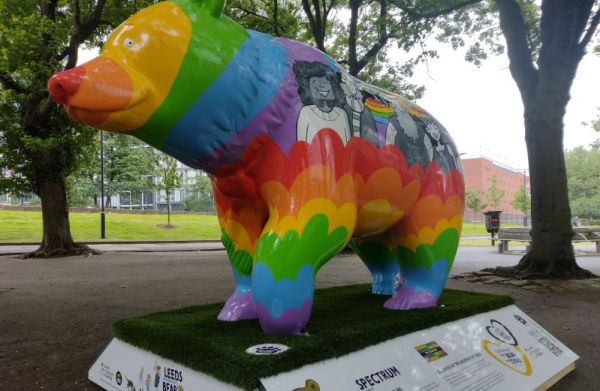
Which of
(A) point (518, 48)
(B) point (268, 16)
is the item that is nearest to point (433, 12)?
(A) point (518, 48)

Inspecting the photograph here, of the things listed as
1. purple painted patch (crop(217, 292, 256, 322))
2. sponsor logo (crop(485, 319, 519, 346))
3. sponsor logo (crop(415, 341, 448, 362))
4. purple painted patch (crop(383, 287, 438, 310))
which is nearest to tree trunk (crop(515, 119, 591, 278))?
sponsor logo (crop(485, 319, 519, 346))

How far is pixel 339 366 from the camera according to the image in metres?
2.31

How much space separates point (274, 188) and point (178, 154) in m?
0.53

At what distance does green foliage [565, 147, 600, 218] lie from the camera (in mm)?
51344

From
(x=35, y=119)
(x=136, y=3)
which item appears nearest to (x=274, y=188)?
(x=136, y=3)

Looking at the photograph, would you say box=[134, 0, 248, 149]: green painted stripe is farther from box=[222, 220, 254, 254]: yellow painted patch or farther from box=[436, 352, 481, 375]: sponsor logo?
box=[436, 352, 481, 375]: sponsor logo

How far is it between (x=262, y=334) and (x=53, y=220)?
11.9 meters

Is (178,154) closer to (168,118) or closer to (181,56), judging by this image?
(168,118)

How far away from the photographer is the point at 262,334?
2.55m

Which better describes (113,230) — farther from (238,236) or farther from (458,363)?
(458,363)

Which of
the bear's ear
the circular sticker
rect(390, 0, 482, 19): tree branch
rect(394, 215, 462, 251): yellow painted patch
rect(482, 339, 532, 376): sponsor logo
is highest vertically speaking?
rect(390, 0, 482, 19): tree branch

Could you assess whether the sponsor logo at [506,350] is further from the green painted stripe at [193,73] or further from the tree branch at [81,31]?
the tree branch at [81,31]

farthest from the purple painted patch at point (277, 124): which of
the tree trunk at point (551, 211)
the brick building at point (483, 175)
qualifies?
the brick building at point (483, 175)

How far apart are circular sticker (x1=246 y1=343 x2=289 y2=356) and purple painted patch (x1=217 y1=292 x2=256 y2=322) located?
2.34 feet
